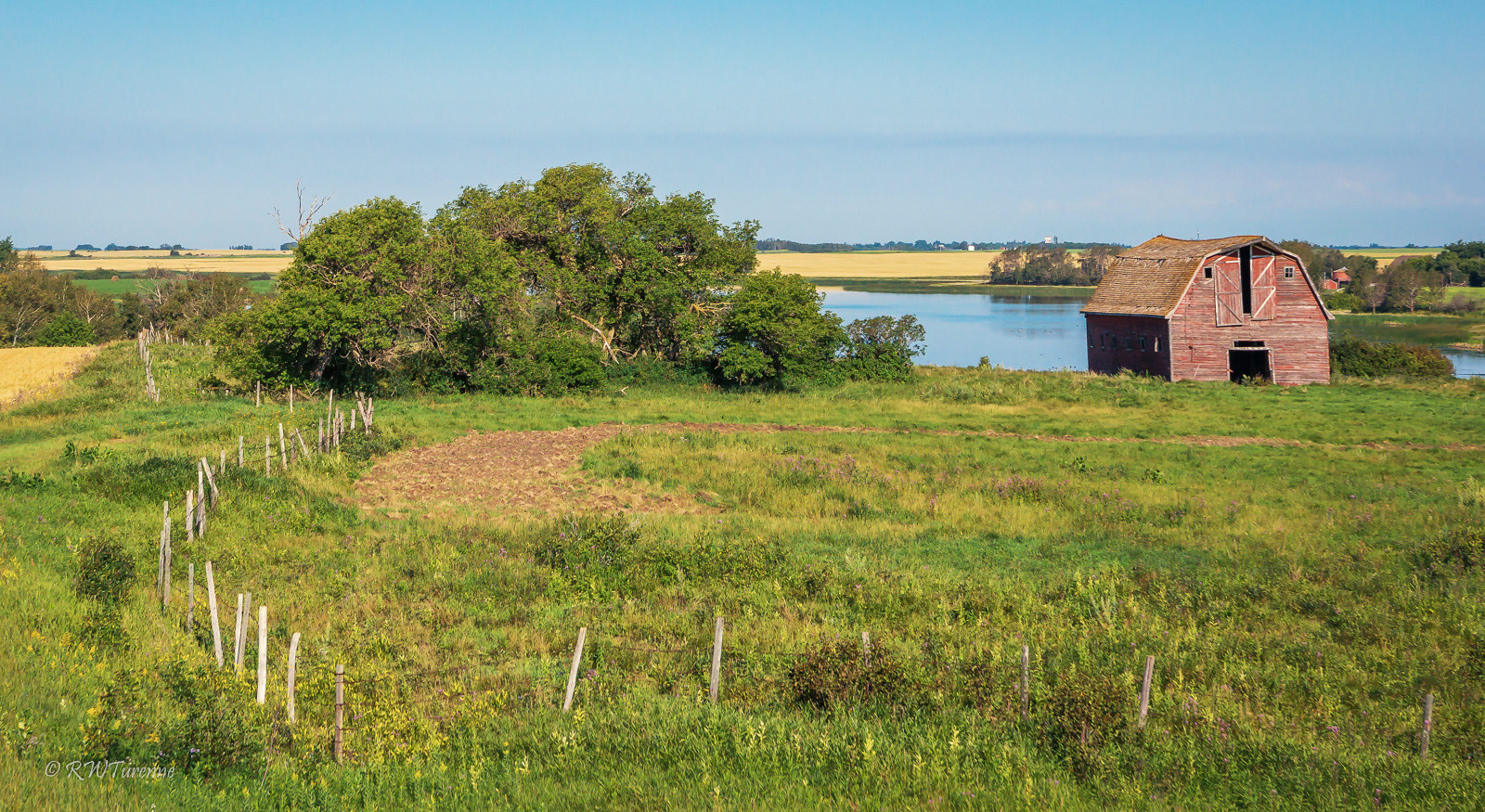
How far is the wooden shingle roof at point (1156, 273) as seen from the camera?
4416cm

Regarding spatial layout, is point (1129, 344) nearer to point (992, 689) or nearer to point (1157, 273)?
point (1157, 273)

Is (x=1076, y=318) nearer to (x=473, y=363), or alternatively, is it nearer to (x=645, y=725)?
(x=473, y=363)

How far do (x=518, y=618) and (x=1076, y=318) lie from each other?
97.2 meters

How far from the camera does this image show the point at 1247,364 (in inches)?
1812

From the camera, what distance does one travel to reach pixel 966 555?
1634 cm

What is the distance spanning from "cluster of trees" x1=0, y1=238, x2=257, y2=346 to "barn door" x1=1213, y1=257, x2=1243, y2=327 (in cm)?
6267

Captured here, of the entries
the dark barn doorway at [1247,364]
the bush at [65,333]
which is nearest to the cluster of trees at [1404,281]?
the dark barn doorway at [1247,364]

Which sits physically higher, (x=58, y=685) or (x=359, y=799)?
(x=58, y=685)

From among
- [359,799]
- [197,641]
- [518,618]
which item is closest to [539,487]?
[518,618]

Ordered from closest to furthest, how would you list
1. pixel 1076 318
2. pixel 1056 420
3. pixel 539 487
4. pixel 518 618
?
pixel 518 618 → pixel 539 487 → pixel 1056 420 → pixel 1076 318

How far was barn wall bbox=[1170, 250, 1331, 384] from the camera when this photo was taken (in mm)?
44281

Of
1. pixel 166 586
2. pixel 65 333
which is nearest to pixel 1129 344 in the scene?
pixel 166 586

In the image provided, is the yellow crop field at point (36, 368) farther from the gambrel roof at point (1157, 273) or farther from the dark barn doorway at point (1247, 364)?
the dark barn doorway at point (1247, 364)

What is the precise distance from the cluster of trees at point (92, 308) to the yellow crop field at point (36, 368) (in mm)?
9135
